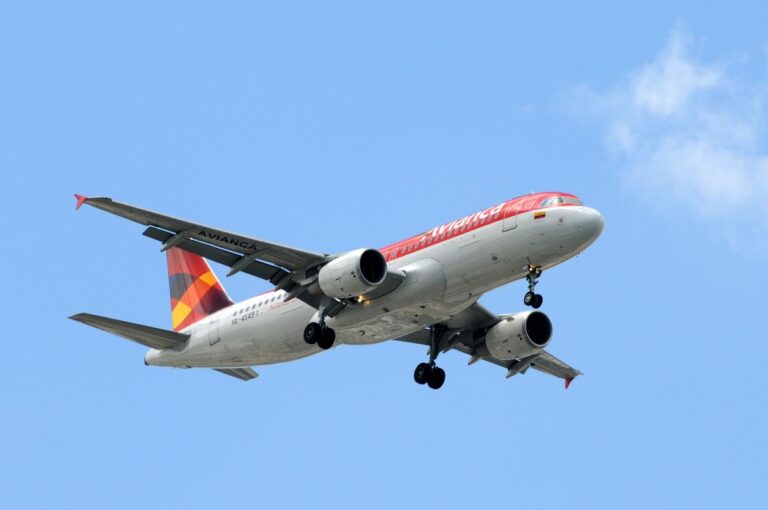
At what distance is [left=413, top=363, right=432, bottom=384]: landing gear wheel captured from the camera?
A: 51203 millimetres

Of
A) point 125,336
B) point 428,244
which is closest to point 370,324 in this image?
point 428,244

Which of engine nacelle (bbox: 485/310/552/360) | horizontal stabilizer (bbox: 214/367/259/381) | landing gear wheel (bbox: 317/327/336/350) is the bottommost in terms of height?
landing gear wheel (bbox: 317/327/336/350)

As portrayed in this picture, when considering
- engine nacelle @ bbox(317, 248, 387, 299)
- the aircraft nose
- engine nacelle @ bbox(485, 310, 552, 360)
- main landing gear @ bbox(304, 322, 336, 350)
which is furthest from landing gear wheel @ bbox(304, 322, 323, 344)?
the aircraft nose

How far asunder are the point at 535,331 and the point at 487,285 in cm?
686

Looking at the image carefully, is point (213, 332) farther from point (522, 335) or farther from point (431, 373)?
point (522, 335)

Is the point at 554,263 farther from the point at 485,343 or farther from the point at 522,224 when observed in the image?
the point at 485,343

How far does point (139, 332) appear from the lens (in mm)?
51750

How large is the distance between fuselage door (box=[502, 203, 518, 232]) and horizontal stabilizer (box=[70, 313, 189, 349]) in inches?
608

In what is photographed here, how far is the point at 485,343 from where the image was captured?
51.6 metres

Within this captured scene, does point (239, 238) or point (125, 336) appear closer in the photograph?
point (239, 238)

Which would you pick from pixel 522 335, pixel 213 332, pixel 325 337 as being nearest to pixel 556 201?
pixel 522 335

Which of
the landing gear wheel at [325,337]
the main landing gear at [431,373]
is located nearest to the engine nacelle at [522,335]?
the main landing gear at [431,373]

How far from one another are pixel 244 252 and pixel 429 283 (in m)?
6.48

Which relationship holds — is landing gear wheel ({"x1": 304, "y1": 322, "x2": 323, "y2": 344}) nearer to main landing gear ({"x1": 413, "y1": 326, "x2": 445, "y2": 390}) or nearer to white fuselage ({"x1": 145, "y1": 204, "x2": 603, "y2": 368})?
white fuselage ({"x1": 145, "y1": 204, "x2": 603, "y2": 368})
